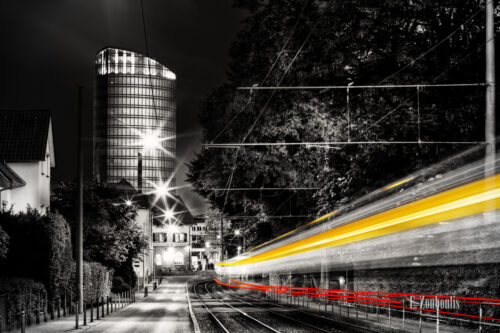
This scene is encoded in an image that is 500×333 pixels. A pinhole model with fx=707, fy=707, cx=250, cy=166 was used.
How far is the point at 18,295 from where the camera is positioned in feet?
77.7

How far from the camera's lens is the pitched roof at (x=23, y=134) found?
1843 inches

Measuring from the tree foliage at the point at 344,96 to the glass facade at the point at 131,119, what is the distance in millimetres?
158966

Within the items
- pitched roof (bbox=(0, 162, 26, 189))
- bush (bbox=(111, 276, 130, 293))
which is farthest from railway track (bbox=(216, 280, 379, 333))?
bush (bbox=(111, 276, 130, 293))

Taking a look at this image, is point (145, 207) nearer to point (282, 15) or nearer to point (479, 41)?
point (282, 15)

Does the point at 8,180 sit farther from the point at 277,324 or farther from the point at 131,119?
the point at 131,119

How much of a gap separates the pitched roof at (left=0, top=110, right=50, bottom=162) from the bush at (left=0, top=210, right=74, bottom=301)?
1757 cm

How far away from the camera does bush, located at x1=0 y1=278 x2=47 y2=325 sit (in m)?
22.7

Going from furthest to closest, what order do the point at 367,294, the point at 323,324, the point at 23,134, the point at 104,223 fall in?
the point at 23,134
the point at 104,223
the point at 367,294
the point at 323,324

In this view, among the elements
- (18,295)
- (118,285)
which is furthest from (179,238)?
(18,295)

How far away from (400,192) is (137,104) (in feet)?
584

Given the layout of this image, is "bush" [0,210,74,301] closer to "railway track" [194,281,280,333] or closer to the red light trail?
"railway track" [194,281,280,333]

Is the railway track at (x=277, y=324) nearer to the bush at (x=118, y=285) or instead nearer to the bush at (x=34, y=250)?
the bush at (x=34, y=250)

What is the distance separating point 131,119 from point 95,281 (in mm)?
159300

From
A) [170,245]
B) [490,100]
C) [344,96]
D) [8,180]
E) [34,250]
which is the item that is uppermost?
[344,96]
